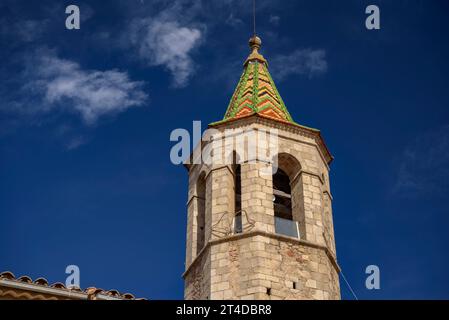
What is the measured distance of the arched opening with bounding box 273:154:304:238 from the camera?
15.8 m

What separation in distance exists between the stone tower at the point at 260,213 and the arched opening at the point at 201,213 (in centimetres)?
2

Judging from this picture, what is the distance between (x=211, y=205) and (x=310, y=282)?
2.51 meters

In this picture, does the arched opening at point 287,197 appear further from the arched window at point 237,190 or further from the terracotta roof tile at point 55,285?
the terracotta roof tile at point 55,285

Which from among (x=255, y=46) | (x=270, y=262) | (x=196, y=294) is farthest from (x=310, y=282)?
(x=255, y=46)

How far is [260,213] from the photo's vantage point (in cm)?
1549

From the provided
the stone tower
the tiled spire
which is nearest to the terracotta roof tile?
the stone tower

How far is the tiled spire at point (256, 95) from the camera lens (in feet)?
57.8

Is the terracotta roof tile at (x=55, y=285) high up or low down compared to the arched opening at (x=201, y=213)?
down

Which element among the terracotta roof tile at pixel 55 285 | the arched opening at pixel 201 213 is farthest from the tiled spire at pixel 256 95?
the terracotta roof tile at pixel 55 285

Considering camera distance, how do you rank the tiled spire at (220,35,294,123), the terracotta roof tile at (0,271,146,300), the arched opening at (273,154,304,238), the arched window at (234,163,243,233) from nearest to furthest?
the terracotta roof tile at (0,271,146,300)
the arched opening at (273,154,304,238)
the arched window at (234,163,243,233)
the tiled spire at (220,35,294,123)

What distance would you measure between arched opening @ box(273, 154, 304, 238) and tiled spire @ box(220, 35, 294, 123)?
979mm

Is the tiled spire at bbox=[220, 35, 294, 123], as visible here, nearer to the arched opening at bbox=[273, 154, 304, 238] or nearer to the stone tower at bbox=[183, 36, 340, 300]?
the stone tower at bbox=[183, 36, 340, 300]

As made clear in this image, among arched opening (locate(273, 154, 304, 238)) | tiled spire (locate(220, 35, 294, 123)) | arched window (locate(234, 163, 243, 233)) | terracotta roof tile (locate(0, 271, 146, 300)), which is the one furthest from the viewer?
tiled spire (locate(220, 35, 294, 123))
